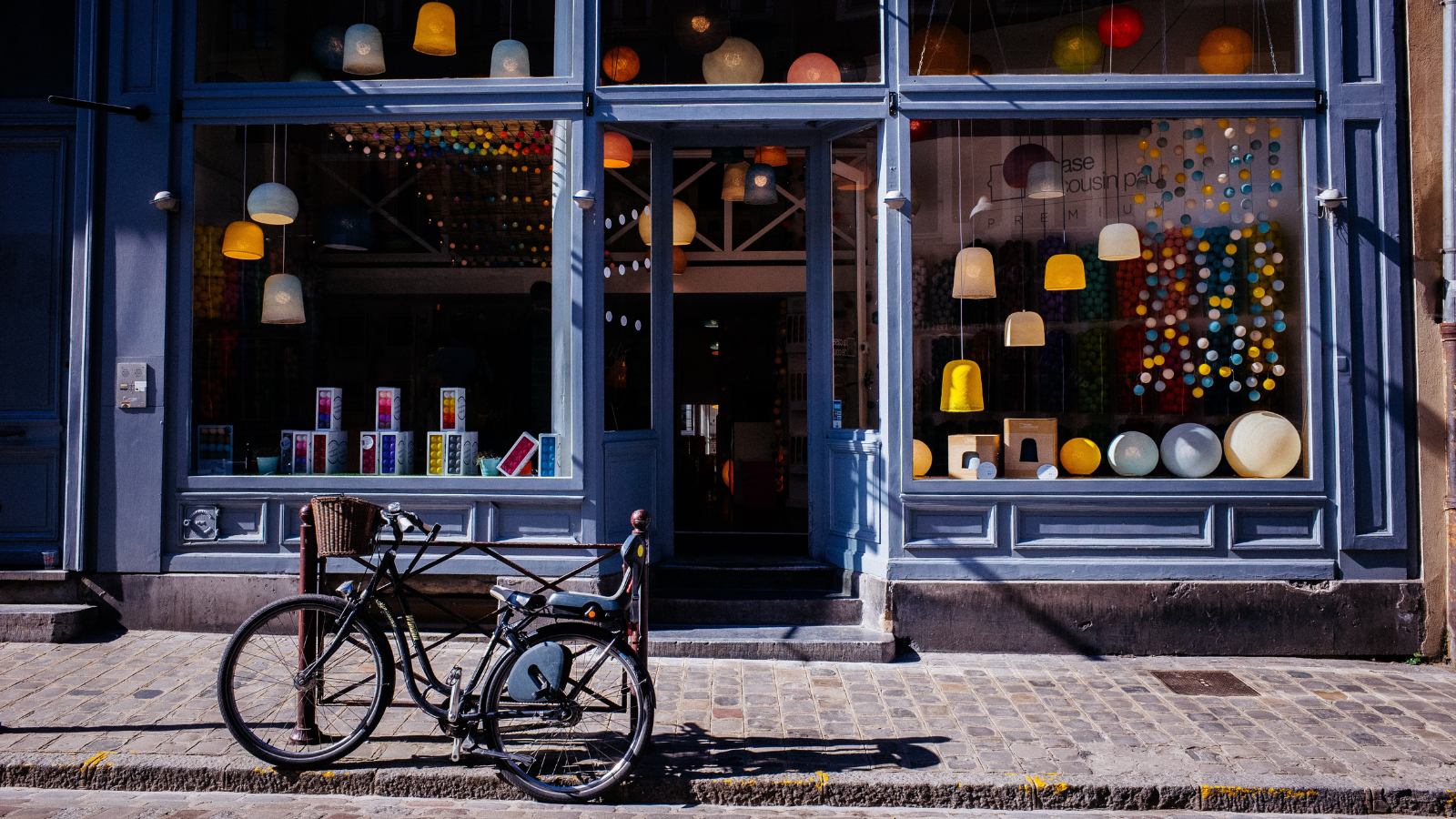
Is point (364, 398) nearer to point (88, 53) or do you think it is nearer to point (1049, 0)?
point (88, 53)

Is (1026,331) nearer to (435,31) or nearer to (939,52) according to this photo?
(939,52)

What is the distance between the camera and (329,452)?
697 centimetres

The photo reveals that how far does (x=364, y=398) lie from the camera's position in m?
7.07

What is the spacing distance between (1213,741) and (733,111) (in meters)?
5.15

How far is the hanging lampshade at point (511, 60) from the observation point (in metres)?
6.91

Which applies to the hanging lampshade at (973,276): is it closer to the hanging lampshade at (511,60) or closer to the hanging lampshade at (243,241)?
the hanging lampshade at (511,60)

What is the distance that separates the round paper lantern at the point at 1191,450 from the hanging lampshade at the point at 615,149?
15.3 ft

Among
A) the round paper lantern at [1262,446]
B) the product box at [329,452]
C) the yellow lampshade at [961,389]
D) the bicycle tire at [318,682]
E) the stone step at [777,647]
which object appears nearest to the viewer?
the bicycle tire at [318,682]

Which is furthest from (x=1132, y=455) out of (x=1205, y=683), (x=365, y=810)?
(x=365, y=810)

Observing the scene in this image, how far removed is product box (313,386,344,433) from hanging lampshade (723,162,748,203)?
3.58 meters

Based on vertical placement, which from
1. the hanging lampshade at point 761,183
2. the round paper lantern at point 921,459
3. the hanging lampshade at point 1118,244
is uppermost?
the hanging lampshade at point 761,183

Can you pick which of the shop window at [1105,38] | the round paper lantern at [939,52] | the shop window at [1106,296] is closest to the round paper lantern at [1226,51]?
the shop window at [1105,38]

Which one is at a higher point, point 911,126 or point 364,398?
point 911,126

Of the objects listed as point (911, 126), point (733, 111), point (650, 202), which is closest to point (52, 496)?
point (650, 202)
